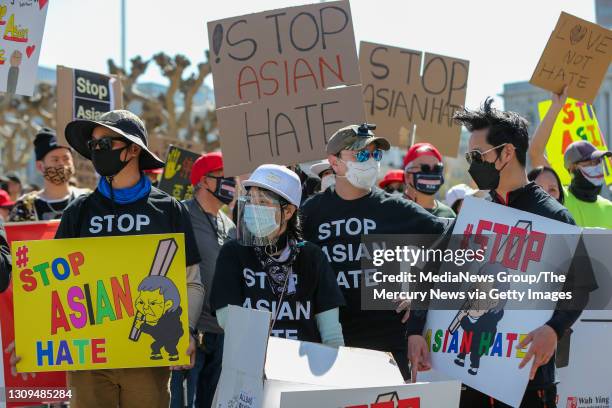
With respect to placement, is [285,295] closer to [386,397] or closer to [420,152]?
[386,397]

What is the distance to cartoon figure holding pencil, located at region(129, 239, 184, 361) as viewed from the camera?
171 inches

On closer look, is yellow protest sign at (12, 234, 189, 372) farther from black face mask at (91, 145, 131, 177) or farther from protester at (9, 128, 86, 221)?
protester at (9, 128, 86, 221)

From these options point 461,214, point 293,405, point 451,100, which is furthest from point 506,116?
point 451,100

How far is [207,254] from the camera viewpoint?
618 cm

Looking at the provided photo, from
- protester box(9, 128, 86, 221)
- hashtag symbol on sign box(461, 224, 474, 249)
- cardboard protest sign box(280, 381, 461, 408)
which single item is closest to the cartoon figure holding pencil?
cardboard protest sign box(280, 381, 461, 408)

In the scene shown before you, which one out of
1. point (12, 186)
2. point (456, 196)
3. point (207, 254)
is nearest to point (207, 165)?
point (207, 254)

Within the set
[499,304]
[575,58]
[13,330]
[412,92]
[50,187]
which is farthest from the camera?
[412,92]

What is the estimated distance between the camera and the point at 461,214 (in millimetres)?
4270

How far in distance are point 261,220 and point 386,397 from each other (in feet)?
3.97

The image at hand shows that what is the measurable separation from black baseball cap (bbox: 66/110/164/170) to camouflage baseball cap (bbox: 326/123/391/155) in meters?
0.93

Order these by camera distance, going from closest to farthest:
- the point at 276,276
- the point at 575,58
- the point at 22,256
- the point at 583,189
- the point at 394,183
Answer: the point at 276,276 < the point at 22,256 < the point at 583,189 < the point at 575,58 < the point at 394,183

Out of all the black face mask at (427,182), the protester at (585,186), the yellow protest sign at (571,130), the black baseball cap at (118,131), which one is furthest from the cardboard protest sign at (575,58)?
the black baseball cap at (118,131)

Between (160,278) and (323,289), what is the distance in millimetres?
779

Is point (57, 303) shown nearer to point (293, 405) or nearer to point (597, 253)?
point (293, 405)
